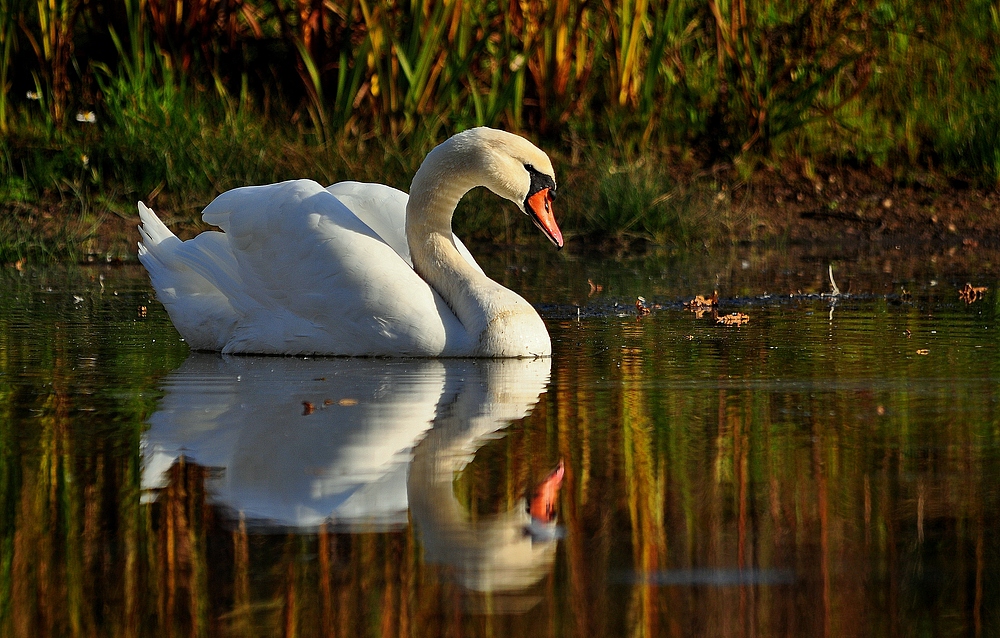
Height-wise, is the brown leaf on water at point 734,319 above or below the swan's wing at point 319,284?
below

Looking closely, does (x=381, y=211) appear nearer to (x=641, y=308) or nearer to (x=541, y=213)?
(x=541, y=213)

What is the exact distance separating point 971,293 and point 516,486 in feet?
17.2

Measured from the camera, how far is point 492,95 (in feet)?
42.9

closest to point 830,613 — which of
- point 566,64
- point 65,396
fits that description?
point 65,396

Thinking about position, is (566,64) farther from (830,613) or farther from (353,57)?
(830,613)

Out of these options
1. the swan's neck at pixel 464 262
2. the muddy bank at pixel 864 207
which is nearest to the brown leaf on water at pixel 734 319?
the swan's neck at pixel 464 262

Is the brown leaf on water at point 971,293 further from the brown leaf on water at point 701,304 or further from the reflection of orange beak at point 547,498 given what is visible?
the reflection of orange beak at point 547,498

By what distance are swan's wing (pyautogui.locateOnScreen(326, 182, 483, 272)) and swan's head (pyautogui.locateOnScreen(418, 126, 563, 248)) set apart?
420mm

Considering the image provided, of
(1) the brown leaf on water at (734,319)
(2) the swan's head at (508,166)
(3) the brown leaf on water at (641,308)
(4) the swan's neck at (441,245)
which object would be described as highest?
(2) the swan's head at (508,166)

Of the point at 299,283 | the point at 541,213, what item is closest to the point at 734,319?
the point at 541,213

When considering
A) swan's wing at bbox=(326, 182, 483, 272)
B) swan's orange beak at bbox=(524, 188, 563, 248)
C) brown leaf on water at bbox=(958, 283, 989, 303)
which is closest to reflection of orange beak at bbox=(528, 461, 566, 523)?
swan's orange beak at bbox=(524, 188, 563, 248)

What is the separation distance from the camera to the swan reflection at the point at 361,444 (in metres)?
3.78

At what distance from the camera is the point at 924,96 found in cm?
1444

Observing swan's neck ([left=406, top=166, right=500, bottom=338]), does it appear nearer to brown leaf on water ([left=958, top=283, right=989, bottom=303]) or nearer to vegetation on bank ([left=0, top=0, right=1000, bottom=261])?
brown leaf on water ([left=958, top=283, right=989, bottom=303])
